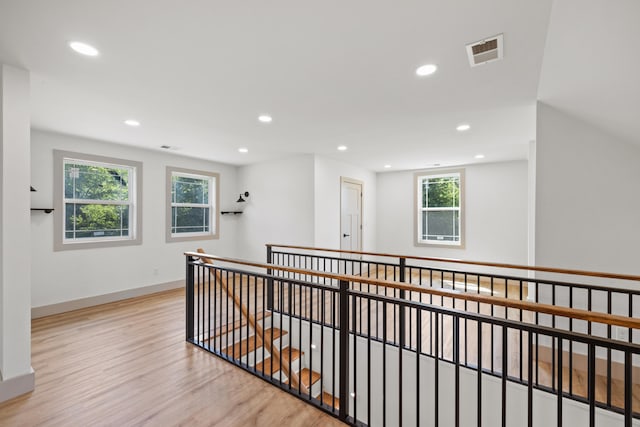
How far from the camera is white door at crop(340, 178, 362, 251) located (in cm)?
622

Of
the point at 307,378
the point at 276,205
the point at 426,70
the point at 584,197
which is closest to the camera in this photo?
the point at 426,70

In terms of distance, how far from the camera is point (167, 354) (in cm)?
283

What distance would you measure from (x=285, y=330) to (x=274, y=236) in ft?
7.52

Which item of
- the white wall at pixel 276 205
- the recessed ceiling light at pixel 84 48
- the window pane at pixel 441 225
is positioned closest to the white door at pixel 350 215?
the white wall at pixel 276 205

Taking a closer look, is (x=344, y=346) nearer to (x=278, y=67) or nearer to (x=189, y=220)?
(x=278, y=67)

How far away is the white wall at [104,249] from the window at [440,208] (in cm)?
471

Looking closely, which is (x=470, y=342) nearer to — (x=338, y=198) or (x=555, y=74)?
(x=555, y=74)

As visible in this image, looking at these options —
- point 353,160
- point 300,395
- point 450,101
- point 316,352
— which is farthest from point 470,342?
point 353,160

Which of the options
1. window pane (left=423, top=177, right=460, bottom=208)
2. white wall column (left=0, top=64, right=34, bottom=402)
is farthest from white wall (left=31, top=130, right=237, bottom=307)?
window pane (left=423, top=177, right=460, bottom=208)

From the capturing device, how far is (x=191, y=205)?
19.2 ft

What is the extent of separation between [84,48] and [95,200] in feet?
10.8

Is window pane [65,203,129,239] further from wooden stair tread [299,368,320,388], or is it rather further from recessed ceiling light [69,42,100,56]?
wooden stair tread [299,368,320,388]

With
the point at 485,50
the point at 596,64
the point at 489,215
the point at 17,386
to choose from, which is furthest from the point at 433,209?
the point at 17,386

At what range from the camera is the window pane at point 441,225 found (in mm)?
6664
